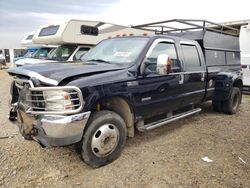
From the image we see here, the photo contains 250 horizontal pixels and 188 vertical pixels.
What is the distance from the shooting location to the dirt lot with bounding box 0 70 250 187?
314 centimetres

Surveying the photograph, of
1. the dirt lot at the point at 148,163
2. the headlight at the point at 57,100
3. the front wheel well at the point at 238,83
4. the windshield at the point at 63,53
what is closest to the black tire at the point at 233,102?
the front wheel well at the point at 238,83

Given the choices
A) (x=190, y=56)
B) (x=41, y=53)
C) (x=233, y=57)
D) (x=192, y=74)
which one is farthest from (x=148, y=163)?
(x=41, y=53)

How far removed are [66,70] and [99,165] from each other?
1.39 meters

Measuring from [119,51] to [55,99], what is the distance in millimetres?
1699

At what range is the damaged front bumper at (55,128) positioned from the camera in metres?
3.00

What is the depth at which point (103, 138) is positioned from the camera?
347 centimetres

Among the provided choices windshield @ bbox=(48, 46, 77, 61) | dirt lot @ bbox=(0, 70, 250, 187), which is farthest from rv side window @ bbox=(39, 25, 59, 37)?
dirt lot @ bbox=(0, 70, 250, 187)

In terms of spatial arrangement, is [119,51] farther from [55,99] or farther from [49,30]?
[49,30]

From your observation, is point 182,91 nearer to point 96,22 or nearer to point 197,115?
point 197,115

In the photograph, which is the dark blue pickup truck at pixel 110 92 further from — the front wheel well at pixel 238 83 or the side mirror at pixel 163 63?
the front wheel well at pixel 238 83

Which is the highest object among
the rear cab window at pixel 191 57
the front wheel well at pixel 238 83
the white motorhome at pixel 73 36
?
the white motorhome at pixel 73 36

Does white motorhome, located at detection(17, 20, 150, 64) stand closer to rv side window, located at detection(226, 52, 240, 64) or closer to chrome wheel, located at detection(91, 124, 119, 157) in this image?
rv side window, located at detection(226, 52, 240, 64)

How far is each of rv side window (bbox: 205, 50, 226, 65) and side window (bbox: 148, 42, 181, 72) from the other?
1.35 meters

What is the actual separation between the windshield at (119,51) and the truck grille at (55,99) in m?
1.23
